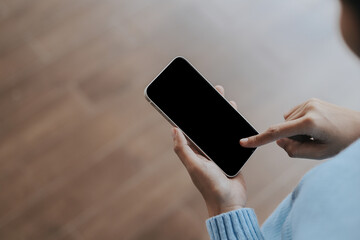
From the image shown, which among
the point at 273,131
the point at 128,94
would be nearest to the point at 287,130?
the point at 273,131

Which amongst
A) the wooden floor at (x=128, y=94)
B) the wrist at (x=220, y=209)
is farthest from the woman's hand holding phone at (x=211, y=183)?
the wooden floor at (x=128, y=94)

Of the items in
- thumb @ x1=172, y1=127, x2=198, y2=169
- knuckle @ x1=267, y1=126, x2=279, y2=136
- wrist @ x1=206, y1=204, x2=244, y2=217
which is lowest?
wrist @ x1=206, y1=204, x2=244, y2=217

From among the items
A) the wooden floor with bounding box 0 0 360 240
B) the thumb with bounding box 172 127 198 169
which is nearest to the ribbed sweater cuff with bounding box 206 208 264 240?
the thumb with bounding box 172 127 198 169

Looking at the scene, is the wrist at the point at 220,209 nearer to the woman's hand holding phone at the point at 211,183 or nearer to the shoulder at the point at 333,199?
the woman's hand holding phone at the point at 211,183

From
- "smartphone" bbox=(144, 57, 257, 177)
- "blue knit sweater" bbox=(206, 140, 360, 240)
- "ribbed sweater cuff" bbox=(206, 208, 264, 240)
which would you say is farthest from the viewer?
"smartphone" bbox=(144, 57, 257, 177)

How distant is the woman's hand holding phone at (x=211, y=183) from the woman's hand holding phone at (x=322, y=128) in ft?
0.37

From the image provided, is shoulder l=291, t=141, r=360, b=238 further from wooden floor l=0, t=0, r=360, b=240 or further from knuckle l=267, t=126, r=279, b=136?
wooden floor l=0, t=0, r=360, b=240

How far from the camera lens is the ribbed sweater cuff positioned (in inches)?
20.1

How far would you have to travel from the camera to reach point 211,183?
58cm

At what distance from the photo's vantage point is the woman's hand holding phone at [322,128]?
1.70ft

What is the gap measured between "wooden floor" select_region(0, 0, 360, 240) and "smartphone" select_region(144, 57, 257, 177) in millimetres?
350

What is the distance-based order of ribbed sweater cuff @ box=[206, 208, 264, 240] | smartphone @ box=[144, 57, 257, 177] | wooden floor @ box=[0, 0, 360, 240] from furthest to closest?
wooden floor @ box=[0, 0, 360, 240] → smartphone @ box=[144, 57, 257, 177] → ribbed sweater cuff @ box=[206, 208, 264, 240]

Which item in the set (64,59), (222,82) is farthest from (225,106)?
(64,59)

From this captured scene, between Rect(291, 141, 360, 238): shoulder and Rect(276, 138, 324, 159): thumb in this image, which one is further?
Rect(276, 138, 324, 159): thumb
